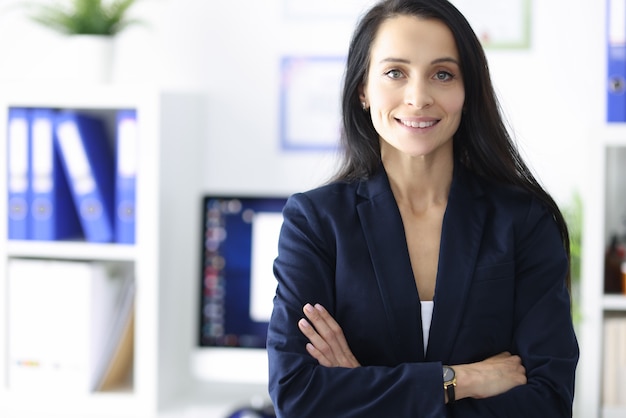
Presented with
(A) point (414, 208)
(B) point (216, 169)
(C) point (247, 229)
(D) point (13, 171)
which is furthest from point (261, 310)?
(A) point (414, 208)

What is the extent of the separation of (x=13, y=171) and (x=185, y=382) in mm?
871

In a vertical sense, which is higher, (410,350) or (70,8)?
(70,8)

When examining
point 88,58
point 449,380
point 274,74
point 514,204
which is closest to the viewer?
point 449,380

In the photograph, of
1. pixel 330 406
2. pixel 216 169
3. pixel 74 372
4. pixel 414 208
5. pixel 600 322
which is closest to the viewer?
pixel 330 406

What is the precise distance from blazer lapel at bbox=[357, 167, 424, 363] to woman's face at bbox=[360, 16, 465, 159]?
11 cm

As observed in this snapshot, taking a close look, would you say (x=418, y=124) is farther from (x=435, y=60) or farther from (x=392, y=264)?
(x=392, y=264)

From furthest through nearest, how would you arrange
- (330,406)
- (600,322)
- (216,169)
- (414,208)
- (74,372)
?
(216,169) < (74,372) < (600,322) < (414,208) < (330,406)

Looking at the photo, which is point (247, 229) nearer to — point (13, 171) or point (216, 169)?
point (216, 169)

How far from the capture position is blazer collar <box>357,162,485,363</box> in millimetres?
1646

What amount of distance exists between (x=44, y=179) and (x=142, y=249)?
0.37 m

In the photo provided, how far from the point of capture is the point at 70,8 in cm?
310

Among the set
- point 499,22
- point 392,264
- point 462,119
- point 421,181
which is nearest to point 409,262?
point 392,264

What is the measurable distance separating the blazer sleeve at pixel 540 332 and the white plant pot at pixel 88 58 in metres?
1.61

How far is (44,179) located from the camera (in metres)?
2.82
